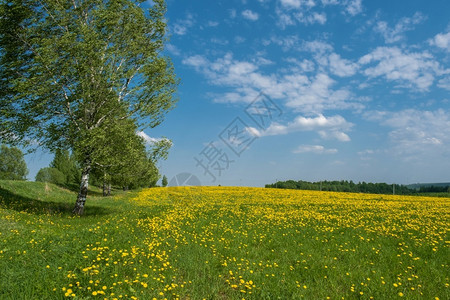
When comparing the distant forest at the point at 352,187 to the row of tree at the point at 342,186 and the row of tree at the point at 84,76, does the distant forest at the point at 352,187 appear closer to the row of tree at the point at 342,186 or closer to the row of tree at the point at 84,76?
the row of tree at the point at 342,186

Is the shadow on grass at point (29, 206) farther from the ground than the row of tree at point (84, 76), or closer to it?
closer to it

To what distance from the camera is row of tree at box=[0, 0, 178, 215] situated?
49.8 feet

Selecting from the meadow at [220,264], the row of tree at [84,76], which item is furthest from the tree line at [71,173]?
the meadow at [220,264]

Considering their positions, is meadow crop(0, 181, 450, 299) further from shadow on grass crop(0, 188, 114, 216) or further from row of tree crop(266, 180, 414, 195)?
row of tree crop(266, 180, 414, 195)

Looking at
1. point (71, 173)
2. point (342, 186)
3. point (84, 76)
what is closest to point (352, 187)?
point (342, 186)

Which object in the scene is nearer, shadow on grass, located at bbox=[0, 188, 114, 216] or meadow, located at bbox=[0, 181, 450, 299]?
meadow, located at bbox=[0, 181, 450, 299]

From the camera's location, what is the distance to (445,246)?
394 inches

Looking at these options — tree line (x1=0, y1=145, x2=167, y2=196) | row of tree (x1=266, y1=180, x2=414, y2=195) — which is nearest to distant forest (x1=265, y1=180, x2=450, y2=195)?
row of tree (x1=266, y1=180, x2=414, y2=195)

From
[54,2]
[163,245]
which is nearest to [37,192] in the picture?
[54,2]

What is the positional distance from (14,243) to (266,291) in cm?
761

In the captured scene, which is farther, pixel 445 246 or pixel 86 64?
pixel 86 64

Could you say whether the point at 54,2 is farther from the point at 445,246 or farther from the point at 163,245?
the point at 445,246

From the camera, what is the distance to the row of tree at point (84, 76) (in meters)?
15.2

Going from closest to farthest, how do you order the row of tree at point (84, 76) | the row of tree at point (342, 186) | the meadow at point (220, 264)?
1. the meadow at point (220, 264)
2. the row of tree at point (84, 76)
3. the row of tree at point (342, 186)
